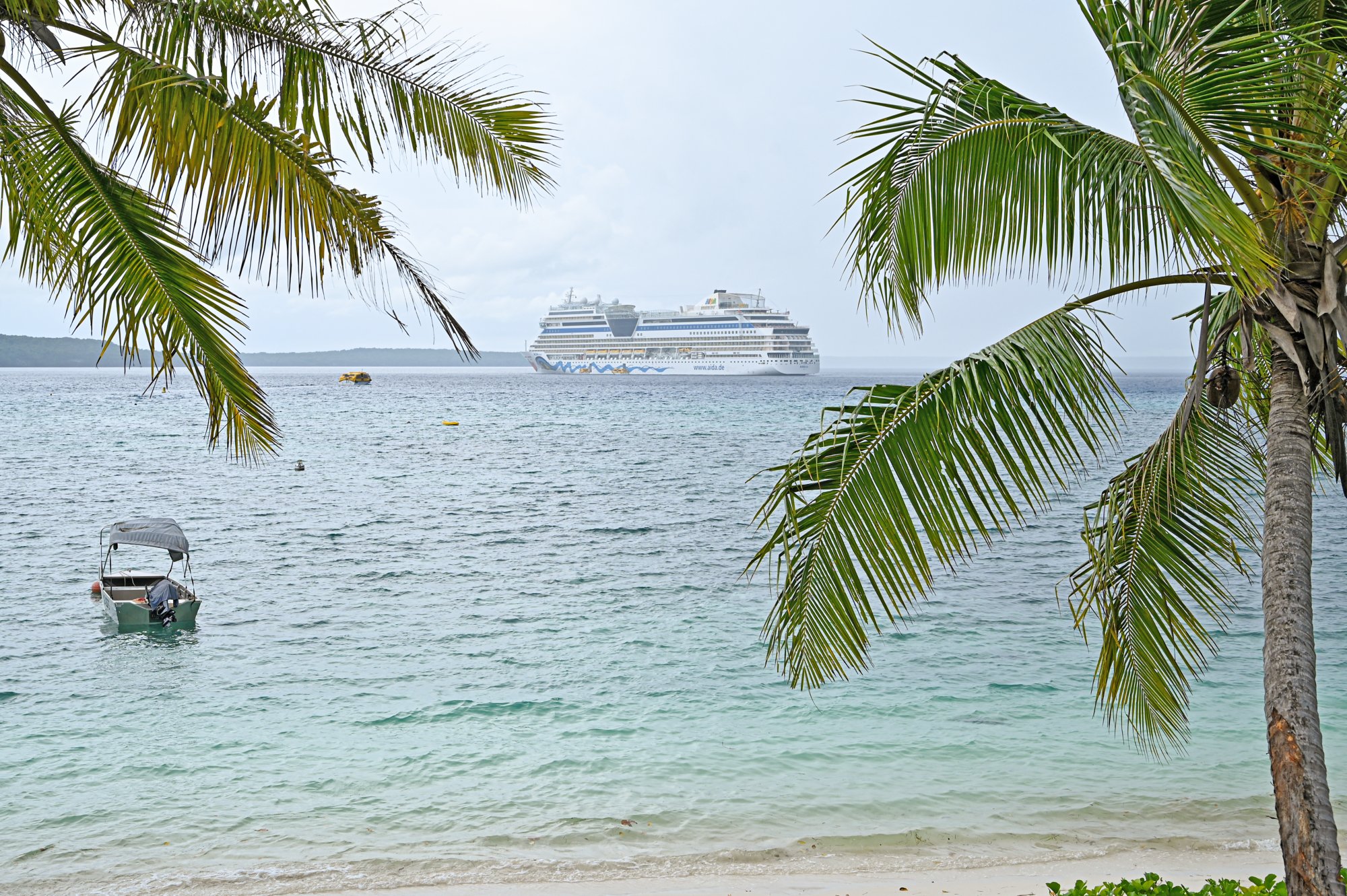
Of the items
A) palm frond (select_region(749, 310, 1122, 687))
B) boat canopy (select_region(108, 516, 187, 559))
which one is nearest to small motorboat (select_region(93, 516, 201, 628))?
boat canopy (select_region(108, 516, 187, 559))

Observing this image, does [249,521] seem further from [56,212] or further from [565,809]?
[56,212]

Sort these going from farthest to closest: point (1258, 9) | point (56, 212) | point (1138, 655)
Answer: point (1138, 655) < point (56, 212) < point (1258, 9)

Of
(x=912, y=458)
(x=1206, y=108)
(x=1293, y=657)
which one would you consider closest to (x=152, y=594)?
(x=912, y=458)

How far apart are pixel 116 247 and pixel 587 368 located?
117433 millimetres

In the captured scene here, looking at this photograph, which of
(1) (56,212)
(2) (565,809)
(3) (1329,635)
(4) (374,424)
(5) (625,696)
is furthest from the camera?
(4) (374,424)

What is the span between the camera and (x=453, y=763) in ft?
31.2

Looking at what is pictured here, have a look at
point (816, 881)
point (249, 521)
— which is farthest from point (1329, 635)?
point (249, 521)

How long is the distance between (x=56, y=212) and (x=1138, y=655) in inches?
189

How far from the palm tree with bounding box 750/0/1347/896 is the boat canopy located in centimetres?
1321

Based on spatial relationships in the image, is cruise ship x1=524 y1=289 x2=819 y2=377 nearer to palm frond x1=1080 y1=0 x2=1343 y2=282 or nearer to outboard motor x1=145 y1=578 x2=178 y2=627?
outboard motor x1=145 y1=578 x2=178 y2=627

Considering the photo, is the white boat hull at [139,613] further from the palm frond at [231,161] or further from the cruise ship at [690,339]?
the cruise ship at [690,339]

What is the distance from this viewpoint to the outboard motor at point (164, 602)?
14531 mm

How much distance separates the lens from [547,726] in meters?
10.8

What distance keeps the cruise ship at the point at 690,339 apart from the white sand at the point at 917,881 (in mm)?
100936
